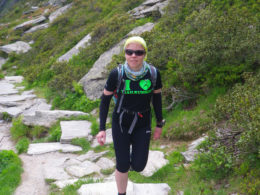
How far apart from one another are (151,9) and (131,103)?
45.2ft

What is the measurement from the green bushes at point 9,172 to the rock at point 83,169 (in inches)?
46.4

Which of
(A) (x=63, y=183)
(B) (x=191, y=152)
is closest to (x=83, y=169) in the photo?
(A) (x=63, y=183)

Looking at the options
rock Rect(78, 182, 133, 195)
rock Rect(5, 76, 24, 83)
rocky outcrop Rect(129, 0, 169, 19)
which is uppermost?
rocky outcrop Rect(129, 0, 169, 19)

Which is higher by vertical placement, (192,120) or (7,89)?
(192,120)

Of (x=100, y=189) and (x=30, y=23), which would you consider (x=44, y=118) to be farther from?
(x=30, y=23)

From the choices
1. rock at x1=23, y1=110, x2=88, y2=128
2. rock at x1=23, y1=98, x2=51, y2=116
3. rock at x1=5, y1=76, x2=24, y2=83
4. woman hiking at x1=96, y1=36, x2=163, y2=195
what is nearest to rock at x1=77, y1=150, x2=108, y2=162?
rock at x1=23, y1=110, x2=88, y2=128

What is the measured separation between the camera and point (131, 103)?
155 inches

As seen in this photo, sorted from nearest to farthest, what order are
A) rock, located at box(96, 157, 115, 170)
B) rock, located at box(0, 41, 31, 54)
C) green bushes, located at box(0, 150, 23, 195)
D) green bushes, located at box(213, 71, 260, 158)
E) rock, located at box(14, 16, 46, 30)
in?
green bushes, located at box(213, 71, 260, 158) → green bushes, located at box(0, 150, 23, 195) → rock, located at box(96, 157, 115, 170) → rock, located at box(0, 41, 31, 54) → rock, located at box(14, 16, 46, 30)

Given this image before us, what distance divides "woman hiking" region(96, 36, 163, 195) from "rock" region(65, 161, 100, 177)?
2.18m

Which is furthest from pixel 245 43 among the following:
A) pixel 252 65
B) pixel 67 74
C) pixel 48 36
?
pixel 48 36

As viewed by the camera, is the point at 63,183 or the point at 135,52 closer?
the point at 135,52

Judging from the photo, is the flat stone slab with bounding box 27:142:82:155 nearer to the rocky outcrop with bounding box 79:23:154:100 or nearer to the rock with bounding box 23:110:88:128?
the rock with bounding box 23:110:88:128

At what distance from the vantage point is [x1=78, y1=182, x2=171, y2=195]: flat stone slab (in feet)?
15.1

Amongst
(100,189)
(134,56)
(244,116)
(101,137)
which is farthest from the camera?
(100,189)
